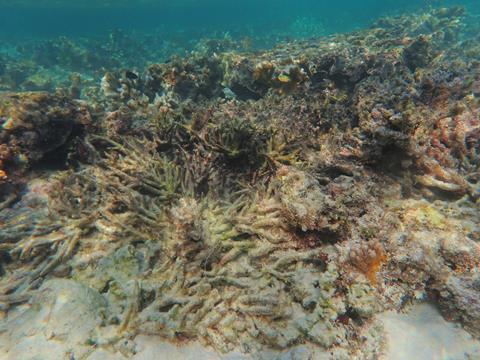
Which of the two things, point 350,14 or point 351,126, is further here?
point 350,14

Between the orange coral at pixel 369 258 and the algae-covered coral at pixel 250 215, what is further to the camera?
the orange coral at pixel 369 258

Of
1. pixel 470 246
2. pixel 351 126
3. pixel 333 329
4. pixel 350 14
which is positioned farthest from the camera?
pixel 350 14

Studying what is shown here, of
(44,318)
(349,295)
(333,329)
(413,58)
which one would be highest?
(413,58)

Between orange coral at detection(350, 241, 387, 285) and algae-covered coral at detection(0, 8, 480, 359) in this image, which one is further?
orange coral at detection(350, 241, 387, 285)

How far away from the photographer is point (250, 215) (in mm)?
3455

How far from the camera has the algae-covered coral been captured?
2.67 m

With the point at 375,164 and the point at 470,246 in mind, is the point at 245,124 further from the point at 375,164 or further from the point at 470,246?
the point at 470,246

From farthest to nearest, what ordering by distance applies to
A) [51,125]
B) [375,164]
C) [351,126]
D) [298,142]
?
[51,125] → [351,126] → [298,142] → [375,164]

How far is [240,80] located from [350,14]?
45.6m

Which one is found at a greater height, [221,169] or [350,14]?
[350,14]

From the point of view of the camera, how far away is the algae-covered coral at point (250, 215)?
2.67m

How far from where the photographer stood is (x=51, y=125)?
506cm

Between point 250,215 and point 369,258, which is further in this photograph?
point 250,215

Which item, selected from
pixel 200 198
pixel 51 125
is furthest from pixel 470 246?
pixel 51 125
